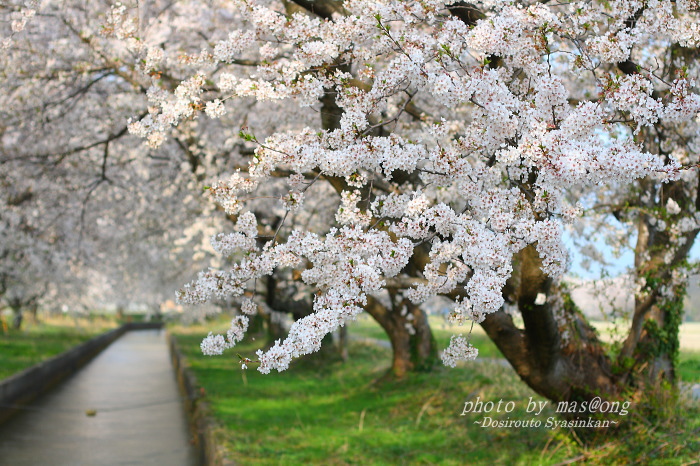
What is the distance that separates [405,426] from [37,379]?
32.1 ft

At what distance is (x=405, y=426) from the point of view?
955 cm

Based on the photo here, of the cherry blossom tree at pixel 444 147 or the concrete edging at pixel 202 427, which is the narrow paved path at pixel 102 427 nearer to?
the concrete edging at pixel 202 427

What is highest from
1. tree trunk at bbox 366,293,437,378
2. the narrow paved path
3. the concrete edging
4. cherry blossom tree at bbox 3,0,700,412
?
cherry blossom tree at bbox 3,0,700,412

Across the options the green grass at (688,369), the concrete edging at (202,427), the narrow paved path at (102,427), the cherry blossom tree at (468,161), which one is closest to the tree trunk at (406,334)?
the concrete edging at (202,427)

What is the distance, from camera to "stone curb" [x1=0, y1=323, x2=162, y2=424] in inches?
493

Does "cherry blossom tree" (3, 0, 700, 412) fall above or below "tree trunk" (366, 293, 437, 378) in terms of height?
above

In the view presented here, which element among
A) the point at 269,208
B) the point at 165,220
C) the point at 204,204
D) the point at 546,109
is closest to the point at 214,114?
the point at 546,109

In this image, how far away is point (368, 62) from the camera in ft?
15.3

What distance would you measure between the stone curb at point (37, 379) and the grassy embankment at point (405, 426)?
337 cm

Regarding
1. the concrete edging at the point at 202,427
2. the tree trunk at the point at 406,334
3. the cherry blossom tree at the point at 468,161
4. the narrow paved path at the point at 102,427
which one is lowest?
the narrow paved path at the point at 102,427

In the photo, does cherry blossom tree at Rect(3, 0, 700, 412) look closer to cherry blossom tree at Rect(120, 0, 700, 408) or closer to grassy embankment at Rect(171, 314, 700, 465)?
cherry blossom tree at Rect(120, 0, 700, 408)

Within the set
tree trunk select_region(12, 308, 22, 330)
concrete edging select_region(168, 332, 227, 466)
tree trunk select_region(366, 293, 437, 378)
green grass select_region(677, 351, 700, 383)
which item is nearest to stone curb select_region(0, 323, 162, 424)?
concrete edging select_region(168, 332, 227, 466)

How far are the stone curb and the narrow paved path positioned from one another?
0.25m

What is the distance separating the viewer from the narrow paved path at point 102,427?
9.22m
